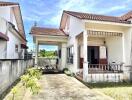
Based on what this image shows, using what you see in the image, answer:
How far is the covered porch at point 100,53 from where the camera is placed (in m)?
12.7

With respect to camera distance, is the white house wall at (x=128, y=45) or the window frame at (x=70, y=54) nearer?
the white house wall at (x=128, y=45)

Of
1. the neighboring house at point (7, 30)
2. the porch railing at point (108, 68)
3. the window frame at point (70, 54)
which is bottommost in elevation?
the porch railing at point (108, 68)

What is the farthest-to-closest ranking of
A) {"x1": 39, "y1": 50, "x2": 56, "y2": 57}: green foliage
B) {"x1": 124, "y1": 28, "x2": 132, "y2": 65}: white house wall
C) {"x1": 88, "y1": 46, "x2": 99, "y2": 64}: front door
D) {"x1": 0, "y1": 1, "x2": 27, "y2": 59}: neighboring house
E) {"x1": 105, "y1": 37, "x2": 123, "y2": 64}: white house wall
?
{"x1": 39, "y1": 50, "x2": 56, "y2": 57}: green foliage → {"x1": 88, "y1": 46, "x2": 99, "y2": 64}: front door → {"x1": 105, "y1": 37, "x2": 123, "y2": 64}: white house wall → {"x1": 124, "y1": 28, "x2": 132, "y2": 65}: white house wall → {"x1": 0, "y1": 1, "x2": 27, "y2": 59}: neighboring house

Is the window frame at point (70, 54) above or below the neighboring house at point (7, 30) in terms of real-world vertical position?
below

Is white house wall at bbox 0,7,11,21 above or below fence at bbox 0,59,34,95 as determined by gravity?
above

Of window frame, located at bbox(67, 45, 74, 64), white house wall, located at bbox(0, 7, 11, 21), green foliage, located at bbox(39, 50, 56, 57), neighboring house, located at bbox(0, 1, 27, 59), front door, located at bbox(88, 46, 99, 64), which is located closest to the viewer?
neighboring house, located at bbox(0, 1, 27, 59)

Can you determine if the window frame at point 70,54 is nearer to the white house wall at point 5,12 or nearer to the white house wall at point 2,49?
the white house wall at point 2,49

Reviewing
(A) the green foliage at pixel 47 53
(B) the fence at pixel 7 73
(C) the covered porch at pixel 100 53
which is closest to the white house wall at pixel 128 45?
(C) the covered porch at pixel 100 53

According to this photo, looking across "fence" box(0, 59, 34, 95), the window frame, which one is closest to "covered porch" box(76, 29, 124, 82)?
the window frame

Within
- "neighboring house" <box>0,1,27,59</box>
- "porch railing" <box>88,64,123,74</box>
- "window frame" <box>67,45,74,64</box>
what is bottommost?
"porch railing" <box>88,64,123,74</box>

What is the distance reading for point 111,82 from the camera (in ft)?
41.4

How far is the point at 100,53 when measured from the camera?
17359 mm

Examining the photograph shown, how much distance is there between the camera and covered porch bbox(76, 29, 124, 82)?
1266 cm

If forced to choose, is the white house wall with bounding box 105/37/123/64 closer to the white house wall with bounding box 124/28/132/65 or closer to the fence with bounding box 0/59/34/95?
the white house wall with bounding box 124/28/132/65
